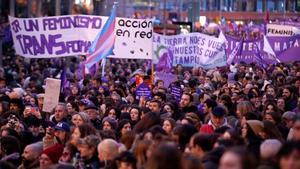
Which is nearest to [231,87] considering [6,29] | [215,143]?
[215,143]

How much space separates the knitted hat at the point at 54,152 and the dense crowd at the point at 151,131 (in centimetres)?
1

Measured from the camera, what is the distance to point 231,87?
21.3 m

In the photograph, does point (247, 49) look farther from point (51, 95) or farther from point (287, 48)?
point (51, 95)

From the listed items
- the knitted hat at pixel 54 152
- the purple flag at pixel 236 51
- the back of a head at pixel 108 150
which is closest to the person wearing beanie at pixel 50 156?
the knitted hat at pixel 54 152

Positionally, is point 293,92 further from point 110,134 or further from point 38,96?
point 110,134

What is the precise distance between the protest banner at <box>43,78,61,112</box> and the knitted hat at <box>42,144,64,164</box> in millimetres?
5875

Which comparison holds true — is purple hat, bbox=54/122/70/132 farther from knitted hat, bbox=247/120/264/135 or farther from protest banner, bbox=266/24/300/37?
protest banner, bbox=266/24/300/37

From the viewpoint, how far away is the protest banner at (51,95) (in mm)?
19000

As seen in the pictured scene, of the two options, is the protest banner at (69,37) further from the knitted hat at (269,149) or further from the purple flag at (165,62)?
the knitted hat at (269,149)

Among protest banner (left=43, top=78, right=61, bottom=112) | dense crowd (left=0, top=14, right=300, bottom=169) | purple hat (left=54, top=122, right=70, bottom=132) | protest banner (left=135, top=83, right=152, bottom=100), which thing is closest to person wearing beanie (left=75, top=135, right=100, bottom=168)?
dense crowd (left=0, top=14, right=300, bottom=169)

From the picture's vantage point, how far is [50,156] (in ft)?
41.4

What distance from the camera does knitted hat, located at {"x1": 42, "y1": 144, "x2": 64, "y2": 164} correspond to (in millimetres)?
12635

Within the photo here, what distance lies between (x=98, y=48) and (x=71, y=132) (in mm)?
10130

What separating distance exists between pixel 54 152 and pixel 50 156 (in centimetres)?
19
